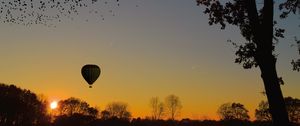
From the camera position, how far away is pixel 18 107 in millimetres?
95938

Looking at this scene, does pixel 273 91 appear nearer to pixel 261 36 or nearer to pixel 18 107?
pixel 261 36

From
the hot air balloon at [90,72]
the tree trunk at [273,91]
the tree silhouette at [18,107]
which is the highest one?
the tree silhouette at [18,107]

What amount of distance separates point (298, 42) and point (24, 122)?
84.3 meters

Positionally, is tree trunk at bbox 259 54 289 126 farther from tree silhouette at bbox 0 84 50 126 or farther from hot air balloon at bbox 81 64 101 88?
tree silhouette at bbox 0 84 50 126

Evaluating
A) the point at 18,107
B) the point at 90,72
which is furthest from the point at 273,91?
the point at 18,107

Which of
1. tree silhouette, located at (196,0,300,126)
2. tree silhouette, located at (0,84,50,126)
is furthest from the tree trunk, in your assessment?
tree silhouette, located at (0,84,50,126)

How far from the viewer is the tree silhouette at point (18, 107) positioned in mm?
92062

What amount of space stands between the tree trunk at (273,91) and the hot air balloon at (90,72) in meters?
30.5

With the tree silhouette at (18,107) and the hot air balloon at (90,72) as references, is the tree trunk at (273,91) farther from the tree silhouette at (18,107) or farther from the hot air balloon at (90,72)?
the tree silhouette at (18,107)

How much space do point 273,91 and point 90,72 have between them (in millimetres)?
32082

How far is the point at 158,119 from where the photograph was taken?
531 ft

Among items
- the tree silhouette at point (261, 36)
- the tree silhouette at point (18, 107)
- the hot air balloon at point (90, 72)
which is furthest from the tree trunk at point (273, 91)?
the tree silhouette at point (18, 107)

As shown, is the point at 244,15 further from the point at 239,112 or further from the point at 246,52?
the point at 239,112

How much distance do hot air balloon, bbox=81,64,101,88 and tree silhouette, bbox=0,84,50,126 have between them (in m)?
45.4
